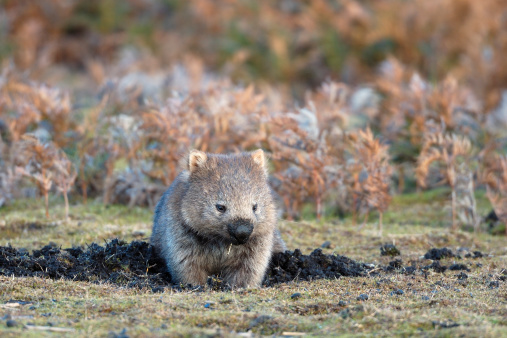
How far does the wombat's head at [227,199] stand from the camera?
21.8 feet

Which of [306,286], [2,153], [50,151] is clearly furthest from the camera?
[2,153]

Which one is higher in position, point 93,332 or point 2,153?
point 2,153

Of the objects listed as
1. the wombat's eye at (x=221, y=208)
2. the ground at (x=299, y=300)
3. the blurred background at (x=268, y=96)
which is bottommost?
the ground at (x=299, y=300)

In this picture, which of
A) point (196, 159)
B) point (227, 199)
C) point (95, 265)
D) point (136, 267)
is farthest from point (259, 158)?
point (95, 265)

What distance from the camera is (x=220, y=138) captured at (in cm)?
1097

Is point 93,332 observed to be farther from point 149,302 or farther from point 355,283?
point 355,283

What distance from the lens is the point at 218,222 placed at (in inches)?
264

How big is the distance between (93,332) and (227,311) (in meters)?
1.15

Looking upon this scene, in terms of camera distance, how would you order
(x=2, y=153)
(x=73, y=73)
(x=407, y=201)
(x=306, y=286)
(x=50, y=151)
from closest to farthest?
1. (x=306, y=286)
2. (x=50, y=151)
3. (x=2, y=153)
4. (x=407, y=201)
5. (x=73, y=73)

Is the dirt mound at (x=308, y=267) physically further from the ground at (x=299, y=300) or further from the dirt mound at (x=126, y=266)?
the ground at (x=299, y=300)

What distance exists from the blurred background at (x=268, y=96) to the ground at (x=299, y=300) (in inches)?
46.0

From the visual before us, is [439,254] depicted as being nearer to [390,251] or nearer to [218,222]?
[390,251]

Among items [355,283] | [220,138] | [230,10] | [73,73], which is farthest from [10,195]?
[230,10]

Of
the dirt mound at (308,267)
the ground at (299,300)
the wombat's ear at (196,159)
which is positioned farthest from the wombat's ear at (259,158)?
the ground at (299,300)
